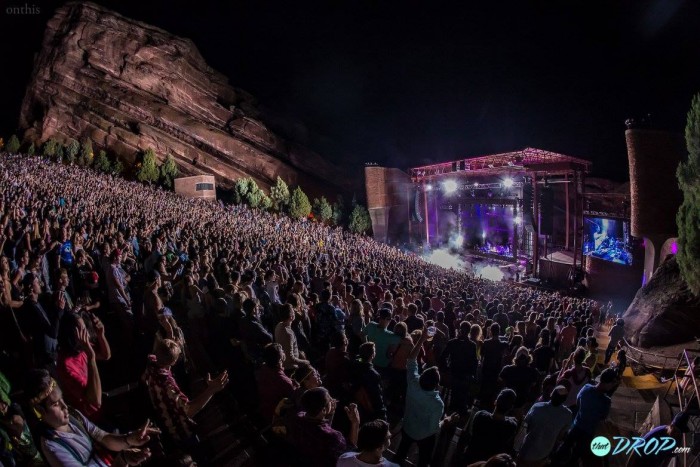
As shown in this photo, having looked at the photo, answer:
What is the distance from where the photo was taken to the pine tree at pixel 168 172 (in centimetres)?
4528

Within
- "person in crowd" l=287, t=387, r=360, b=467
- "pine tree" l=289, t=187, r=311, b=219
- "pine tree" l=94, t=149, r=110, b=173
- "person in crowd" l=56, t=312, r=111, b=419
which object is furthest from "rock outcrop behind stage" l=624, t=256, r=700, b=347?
"pine tree" l=94, t=149, r=110, b=173

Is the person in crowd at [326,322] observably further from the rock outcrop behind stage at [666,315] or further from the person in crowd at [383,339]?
the rock outcrop behind stage at [666,315]

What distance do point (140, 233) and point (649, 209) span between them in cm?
2062

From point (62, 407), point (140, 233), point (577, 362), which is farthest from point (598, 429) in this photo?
point (140, 233)

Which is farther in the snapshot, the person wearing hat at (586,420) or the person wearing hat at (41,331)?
the person wearing hat at (586,420)

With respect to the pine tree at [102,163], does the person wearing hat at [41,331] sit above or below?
below

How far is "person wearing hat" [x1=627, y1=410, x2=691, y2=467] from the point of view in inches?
152

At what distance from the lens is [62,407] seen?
7.51 feet

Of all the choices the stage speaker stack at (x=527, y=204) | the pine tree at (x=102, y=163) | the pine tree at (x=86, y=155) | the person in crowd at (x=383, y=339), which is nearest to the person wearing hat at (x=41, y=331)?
the person in crowd at (x=383, y=339)

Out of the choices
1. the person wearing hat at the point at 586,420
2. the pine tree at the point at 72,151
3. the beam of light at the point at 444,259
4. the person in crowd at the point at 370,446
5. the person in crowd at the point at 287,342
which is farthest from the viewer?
the pine tree at the point at 72,151

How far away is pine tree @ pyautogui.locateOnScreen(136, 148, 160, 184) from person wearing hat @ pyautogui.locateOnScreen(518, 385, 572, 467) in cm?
4707

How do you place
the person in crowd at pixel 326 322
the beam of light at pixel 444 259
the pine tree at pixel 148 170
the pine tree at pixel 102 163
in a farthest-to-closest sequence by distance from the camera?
the pine tree at pixel 102 163, the pine tree at pixel 148 170, the beam of light at pixel 444 259, the person in crowd at pixel 326 322

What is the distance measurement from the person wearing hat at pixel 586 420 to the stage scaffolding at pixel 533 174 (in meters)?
21.3

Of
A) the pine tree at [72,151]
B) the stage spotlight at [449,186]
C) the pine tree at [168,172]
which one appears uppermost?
the pine tree at [72,151]
